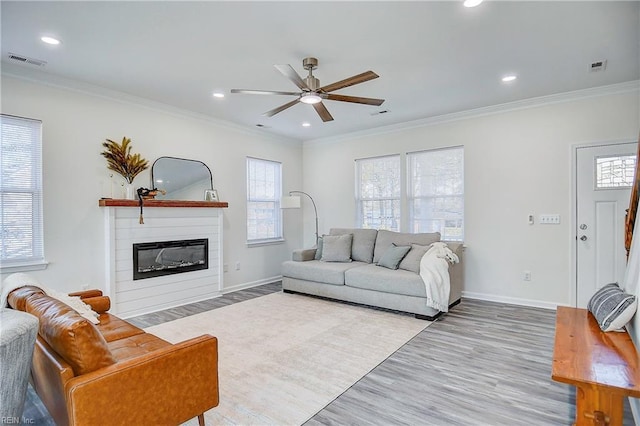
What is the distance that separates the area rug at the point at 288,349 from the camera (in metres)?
2.26

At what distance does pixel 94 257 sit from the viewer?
13.0ft

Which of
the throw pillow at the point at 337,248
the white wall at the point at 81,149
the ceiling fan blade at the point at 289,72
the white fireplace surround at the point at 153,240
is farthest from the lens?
the throw pillow at the point at 337,248

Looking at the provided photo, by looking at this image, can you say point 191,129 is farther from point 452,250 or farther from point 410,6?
point 452,250

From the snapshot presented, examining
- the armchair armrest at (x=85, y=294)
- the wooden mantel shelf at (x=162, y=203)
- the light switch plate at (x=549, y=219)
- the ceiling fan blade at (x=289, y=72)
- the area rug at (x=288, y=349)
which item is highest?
the ceiling fan blade at (x=289, y=72)

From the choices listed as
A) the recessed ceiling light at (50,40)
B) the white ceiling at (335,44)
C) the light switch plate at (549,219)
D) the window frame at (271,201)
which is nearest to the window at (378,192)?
the window frame at (271,201)

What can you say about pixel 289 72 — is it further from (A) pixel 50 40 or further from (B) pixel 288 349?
(B) pixel 288 349

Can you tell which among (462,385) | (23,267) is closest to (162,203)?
(23,267)

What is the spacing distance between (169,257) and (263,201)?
2.06 m

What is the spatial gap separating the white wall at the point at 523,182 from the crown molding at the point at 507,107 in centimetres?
4

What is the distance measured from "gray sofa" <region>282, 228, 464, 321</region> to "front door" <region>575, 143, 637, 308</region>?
142cm

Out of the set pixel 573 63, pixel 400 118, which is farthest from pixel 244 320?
pixel 573 63

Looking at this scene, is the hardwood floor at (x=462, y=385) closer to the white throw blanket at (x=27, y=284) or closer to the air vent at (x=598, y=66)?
the white throw blanket at (x=27, y=284)

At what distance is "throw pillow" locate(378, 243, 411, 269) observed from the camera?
15.2 feet

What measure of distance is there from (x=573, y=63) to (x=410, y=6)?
2.11 m
